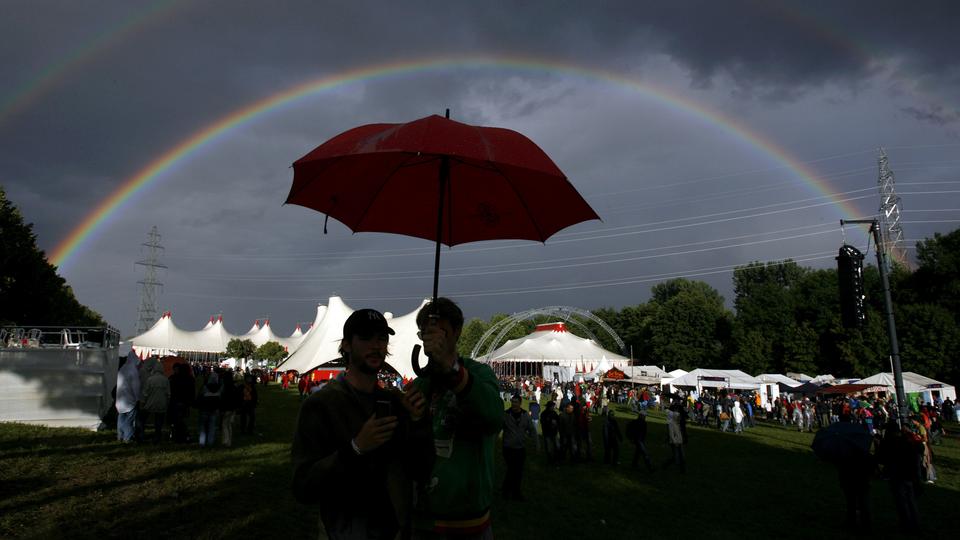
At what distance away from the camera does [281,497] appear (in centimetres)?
900

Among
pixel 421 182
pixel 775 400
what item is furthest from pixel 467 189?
pixel 775 400

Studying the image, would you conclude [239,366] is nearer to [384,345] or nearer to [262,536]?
[262,536]

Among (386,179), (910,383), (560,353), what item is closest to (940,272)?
(910,383)

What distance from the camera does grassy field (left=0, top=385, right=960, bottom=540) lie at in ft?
24.1

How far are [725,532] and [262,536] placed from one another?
Answer: 7137 millimetres

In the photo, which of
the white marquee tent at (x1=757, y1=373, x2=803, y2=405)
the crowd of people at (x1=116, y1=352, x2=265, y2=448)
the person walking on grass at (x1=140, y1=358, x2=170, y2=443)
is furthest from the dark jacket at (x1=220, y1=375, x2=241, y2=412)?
the white marquee tent at (x1=757, y1=373, x2=803, y2=405)

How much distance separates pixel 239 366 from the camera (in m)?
63.5

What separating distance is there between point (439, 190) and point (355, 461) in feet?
7.91

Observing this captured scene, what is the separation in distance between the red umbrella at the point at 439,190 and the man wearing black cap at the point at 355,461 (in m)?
1.34

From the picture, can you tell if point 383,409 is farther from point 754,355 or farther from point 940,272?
point 754,355

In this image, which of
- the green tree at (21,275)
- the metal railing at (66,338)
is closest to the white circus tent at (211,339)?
the green tree at (21,275)

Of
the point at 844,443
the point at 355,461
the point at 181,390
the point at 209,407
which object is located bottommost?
the point at 844,443

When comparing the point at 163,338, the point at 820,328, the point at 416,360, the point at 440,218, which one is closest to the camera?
the point at 416,360

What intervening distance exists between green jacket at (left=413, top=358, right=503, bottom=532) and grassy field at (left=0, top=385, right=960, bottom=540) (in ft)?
17.4
